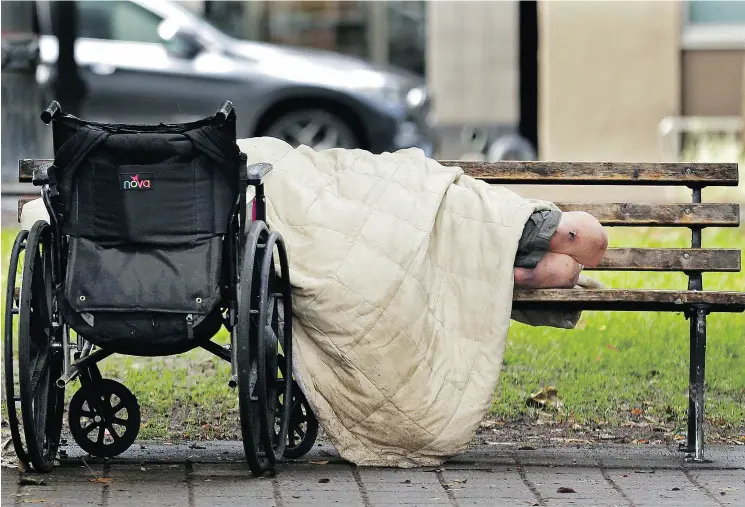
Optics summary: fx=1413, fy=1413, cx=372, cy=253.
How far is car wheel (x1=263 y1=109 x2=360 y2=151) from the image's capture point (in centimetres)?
1210

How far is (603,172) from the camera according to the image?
189 inches

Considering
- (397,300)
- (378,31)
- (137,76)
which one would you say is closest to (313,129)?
(137,76)

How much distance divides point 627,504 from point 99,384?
1.70m

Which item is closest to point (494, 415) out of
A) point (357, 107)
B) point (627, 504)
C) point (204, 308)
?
point (627, 504)

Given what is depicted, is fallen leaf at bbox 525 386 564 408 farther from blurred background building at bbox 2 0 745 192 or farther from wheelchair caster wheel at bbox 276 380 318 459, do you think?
blurred background building at bbox 2 0 745 192

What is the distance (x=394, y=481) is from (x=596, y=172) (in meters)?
1.31

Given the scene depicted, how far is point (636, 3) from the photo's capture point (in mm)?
14430

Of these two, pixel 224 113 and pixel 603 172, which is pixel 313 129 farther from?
pixel 224 113

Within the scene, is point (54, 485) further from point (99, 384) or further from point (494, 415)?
point (494, 415)

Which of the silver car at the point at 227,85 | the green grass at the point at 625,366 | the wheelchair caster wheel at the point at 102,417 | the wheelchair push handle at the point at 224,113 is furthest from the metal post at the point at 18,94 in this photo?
the wheelchair push handle at the point at 224,113

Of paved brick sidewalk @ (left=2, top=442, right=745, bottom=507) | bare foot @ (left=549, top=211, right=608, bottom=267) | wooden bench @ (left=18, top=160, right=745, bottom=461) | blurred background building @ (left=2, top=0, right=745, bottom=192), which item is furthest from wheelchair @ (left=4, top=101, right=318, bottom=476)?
blurred background building @ (left=2, top=0, right=745, bottom=192)

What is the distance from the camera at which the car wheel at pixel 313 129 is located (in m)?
12.1

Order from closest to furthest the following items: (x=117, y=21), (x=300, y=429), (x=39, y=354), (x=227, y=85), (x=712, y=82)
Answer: (x=39, y=354) → (x=300, y=429) → (x=227, y=85) → (x=117, y=21) → (x=712, y=82)

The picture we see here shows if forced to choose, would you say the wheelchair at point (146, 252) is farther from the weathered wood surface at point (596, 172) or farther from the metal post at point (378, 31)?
the metal post at point (378, 31)
